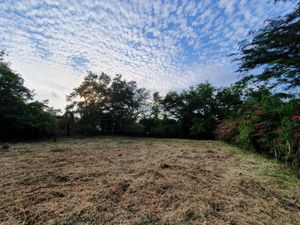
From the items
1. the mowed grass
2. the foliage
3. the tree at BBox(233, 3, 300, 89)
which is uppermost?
the tree at BBox(233, 3, 300, 89)

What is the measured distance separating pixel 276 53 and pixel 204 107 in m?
8.12

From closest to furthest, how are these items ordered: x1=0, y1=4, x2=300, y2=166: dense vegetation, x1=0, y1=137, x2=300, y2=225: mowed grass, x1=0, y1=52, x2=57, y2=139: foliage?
x1=0, y1=137, x2=300, y2=225: mowed grass < x1=0, y1=4, x2=300, y2=166: dense vegetation < x1=0, y1=52, x2=57, y2=139: foliage

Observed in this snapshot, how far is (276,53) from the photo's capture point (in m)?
4.58

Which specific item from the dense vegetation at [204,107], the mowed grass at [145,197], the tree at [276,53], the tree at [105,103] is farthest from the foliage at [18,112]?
the tree at [276,53]

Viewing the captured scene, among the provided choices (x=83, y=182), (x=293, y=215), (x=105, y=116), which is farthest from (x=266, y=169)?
(x=105, y=116)

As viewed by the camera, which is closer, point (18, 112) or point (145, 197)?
point (145, 197)

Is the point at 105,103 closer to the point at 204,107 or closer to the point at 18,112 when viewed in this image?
the point at 18,112

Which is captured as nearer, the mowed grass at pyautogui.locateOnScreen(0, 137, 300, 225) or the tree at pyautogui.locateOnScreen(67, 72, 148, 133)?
the mowed grass at pyautogui.locateOnScreen(0, 137, 300, 225)

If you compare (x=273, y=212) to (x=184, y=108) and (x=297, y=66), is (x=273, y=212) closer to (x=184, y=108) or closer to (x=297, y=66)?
(x=297, y=66)

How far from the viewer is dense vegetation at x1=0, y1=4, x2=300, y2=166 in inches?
154

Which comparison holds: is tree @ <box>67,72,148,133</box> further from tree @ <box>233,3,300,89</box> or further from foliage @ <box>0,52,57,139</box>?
tree @ <box>233,3,300,89</box>

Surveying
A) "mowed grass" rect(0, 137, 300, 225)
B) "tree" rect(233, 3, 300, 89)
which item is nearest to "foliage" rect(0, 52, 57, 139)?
"mowed grass" rect(0, 137, 300, 225)

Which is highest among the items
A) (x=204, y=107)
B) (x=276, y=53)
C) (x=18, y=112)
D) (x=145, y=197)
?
(x=276, y=53)

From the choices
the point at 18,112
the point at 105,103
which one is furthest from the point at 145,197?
the point at 105,103
